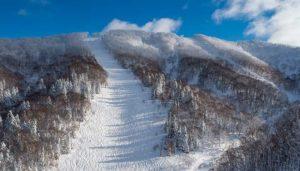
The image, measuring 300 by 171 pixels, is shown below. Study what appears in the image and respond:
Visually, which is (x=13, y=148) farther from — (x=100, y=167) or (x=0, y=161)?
(x=100, y=167)

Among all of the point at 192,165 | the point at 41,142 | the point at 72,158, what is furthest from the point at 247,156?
the point at 41,142

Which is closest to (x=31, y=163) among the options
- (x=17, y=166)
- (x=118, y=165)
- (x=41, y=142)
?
(x=17, y=166)

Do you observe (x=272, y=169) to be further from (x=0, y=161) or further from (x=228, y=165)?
(x=0, y=161)

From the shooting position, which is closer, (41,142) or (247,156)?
(247,156)

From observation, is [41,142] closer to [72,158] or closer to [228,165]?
[72,158]

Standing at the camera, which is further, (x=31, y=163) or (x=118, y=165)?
(x=118, y=165)

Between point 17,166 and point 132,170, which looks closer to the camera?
point 17,166

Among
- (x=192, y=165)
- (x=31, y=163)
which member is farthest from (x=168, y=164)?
(x=31, y=163)
